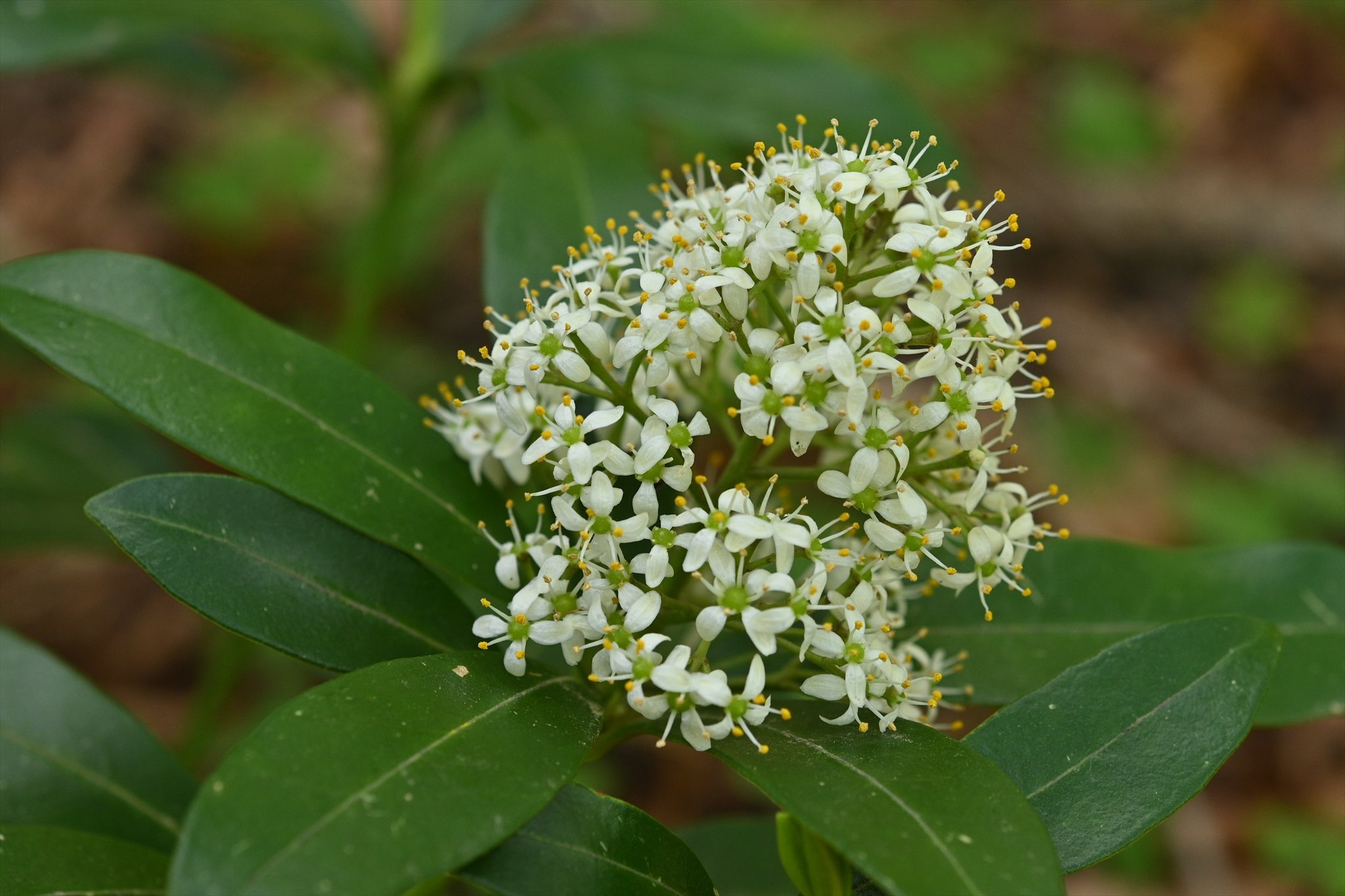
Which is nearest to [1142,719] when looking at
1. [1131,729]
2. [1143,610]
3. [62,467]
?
[1131,729]

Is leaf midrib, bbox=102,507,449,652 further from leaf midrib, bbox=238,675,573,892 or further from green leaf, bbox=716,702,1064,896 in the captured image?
green leaf, bbox=716,702,1064,896

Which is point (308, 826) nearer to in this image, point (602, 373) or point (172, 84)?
point (602, 373)

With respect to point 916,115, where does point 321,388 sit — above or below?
below

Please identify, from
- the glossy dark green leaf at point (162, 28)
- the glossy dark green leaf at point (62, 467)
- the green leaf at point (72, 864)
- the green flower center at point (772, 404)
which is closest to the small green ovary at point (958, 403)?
the green flower center at point (772, 404)

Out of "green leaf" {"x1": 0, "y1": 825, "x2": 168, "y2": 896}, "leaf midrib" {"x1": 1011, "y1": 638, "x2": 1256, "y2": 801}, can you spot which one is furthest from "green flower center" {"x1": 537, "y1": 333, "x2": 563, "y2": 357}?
"green leaf" {"x1": 0, "y1": 825, "x2": 168, "y2": 896}

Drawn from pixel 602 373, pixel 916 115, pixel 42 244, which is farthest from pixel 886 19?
pixel 602 373

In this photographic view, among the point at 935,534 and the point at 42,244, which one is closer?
the point at 935,534

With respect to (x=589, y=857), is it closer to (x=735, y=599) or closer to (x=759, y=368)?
(x=735, y=599)
